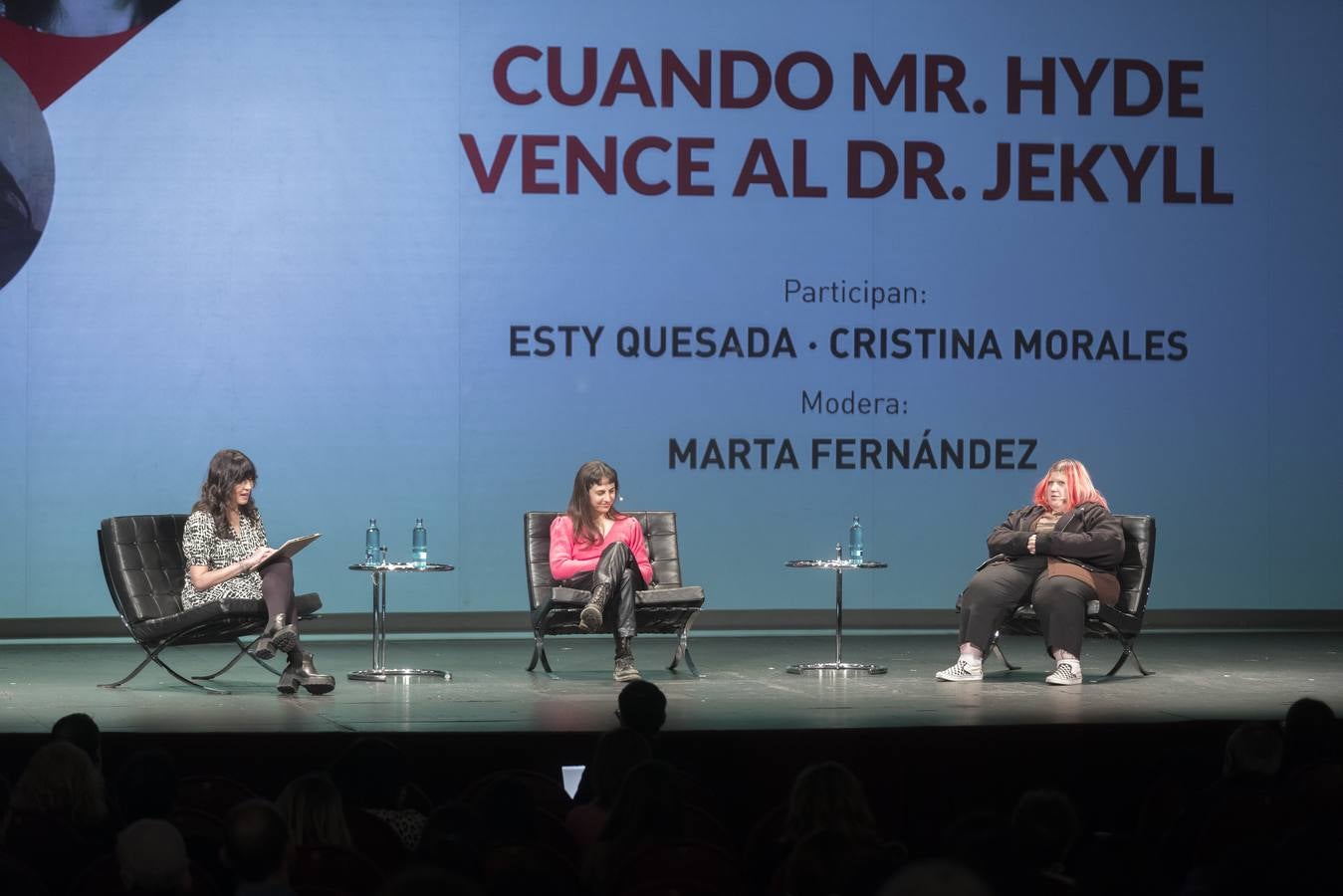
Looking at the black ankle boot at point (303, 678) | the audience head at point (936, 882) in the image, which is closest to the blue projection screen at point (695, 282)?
the black ankle boot at point (303, 678)

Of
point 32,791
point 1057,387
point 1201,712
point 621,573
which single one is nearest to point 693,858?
point 32,791

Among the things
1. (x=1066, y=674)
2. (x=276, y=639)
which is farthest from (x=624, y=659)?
(x=1066, y=674)

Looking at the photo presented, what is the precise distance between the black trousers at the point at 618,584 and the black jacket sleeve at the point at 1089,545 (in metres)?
1.67

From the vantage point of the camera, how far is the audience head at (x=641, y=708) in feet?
14.2

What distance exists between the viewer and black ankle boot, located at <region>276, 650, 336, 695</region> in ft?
21.9

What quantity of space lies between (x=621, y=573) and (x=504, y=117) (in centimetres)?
306

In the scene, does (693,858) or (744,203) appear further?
(744,203)

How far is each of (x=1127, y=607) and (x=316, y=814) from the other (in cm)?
516

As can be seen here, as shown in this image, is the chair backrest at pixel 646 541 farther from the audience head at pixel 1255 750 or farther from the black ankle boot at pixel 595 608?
the audience head at pixel 1255 750

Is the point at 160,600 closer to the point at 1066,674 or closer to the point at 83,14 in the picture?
the point at 83,14

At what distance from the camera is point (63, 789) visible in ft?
11.2

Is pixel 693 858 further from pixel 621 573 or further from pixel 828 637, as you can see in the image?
pixel 828 637

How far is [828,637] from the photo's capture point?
30.8 ft

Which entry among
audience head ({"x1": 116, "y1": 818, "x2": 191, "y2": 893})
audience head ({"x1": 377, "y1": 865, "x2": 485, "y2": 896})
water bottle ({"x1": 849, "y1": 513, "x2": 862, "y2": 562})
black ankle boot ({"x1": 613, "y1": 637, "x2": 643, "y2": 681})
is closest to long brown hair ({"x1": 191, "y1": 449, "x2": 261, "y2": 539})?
black ankle boot ({"x1": 613, "y1": 637, "x2": 643, "y2": 681})
